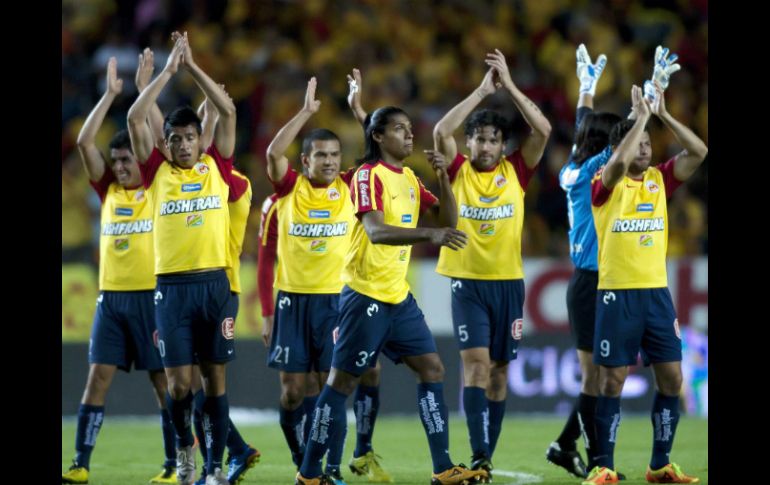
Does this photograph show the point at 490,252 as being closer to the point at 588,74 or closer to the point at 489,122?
the point at 489,122

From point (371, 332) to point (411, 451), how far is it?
3.51m

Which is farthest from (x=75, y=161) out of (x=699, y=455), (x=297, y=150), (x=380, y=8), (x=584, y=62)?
(x=699, y=455)

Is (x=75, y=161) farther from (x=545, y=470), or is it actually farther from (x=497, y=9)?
(x=545, y=470)

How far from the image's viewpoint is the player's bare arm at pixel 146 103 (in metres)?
7.65

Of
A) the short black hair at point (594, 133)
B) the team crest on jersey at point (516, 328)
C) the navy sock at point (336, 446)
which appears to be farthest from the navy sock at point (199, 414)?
the short black hair at point (594, 133)

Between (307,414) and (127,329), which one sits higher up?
(127,329)

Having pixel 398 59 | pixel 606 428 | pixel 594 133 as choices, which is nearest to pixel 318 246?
pixel 594 133

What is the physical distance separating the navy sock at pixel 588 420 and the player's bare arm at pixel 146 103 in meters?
3.63

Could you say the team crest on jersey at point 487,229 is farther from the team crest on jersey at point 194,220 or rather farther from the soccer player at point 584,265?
the team crest on jersey at point 194,220

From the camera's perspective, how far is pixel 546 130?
871 centimetres

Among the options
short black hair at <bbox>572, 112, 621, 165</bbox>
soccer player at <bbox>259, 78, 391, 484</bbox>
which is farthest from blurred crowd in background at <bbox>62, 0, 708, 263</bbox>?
soccer player at <bbox>259, 78, 391, 484</bbox>

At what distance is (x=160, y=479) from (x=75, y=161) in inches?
287

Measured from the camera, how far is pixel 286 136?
845cm

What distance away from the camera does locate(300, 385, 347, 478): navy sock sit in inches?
292
